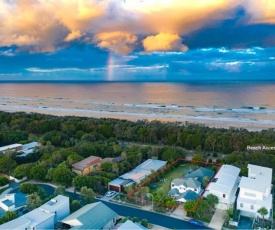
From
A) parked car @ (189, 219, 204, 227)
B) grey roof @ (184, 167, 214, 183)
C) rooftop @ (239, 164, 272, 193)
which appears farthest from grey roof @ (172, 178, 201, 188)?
parked car @ (189, 219, 204, 227)

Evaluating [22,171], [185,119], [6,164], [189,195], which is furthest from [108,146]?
[185,119]

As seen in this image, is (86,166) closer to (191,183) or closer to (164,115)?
(191,183)

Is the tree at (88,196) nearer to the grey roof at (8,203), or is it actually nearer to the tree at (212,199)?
the grey roof at (8,203)

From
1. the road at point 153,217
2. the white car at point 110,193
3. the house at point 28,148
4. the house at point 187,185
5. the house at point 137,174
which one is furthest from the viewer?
the house at point 28,148

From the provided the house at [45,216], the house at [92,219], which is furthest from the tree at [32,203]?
the house at [92,219]

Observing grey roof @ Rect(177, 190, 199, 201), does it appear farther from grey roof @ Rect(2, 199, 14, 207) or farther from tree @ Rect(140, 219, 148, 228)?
grey roof @ Rect(2, 199, 14, 207)
